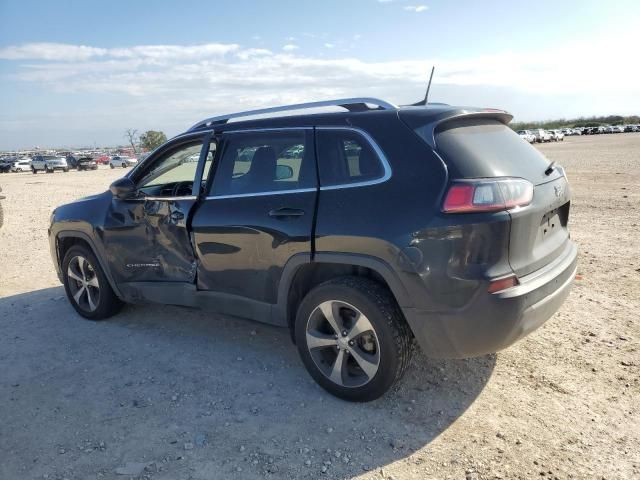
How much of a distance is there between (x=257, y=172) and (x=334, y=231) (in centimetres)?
91

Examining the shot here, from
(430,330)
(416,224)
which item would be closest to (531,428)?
(430,330)

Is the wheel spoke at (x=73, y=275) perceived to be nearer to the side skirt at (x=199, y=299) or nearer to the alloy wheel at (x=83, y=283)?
the alloy wheel at (x=83, y=283)

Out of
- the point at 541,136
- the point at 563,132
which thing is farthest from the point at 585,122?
the point at 541,136

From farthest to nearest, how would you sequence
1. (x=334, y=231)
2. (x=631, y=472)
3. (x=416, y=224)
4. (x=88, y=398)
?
(x=88, y=398) → (x=334, y=231) → (x=416, y=224) → (x=631, y=472)

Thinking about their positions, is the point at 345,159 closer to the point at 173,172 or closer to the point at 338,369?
the point at 338,369

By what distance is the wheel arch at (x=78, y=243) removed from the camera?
4645mm

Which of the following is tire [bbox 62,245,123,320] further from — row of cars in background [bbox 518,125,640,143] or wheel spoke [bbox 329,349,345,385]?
row of cars in background [bbox 518,125,640,143]

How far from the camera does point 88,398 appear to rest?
3.47 metres

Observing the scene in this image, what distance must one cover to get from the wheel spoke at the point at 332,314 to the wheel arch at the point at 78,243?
2306 mm

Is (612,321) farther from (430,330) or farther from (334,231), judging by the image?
(334,231)

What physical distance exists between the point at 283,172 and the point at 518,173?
154 centimetres

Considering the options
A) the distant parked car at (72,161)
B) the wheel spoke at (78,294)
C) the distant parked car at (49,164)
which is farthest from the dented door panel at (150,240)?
the distant parked car at (72,161)

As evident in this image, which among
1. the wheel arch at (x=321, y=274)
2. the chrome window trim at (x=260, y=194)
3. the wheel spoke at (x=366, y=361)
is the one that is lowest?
the wheel spoke at (x=366, y=361)

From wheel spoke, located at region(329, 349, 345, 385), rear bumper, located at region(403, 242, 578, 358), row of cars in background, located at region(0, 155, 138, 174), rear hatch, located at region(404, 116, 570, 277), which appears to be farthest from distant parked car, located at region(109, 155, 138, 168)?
rear bumper, located at region(403, 242, 578, 358)
